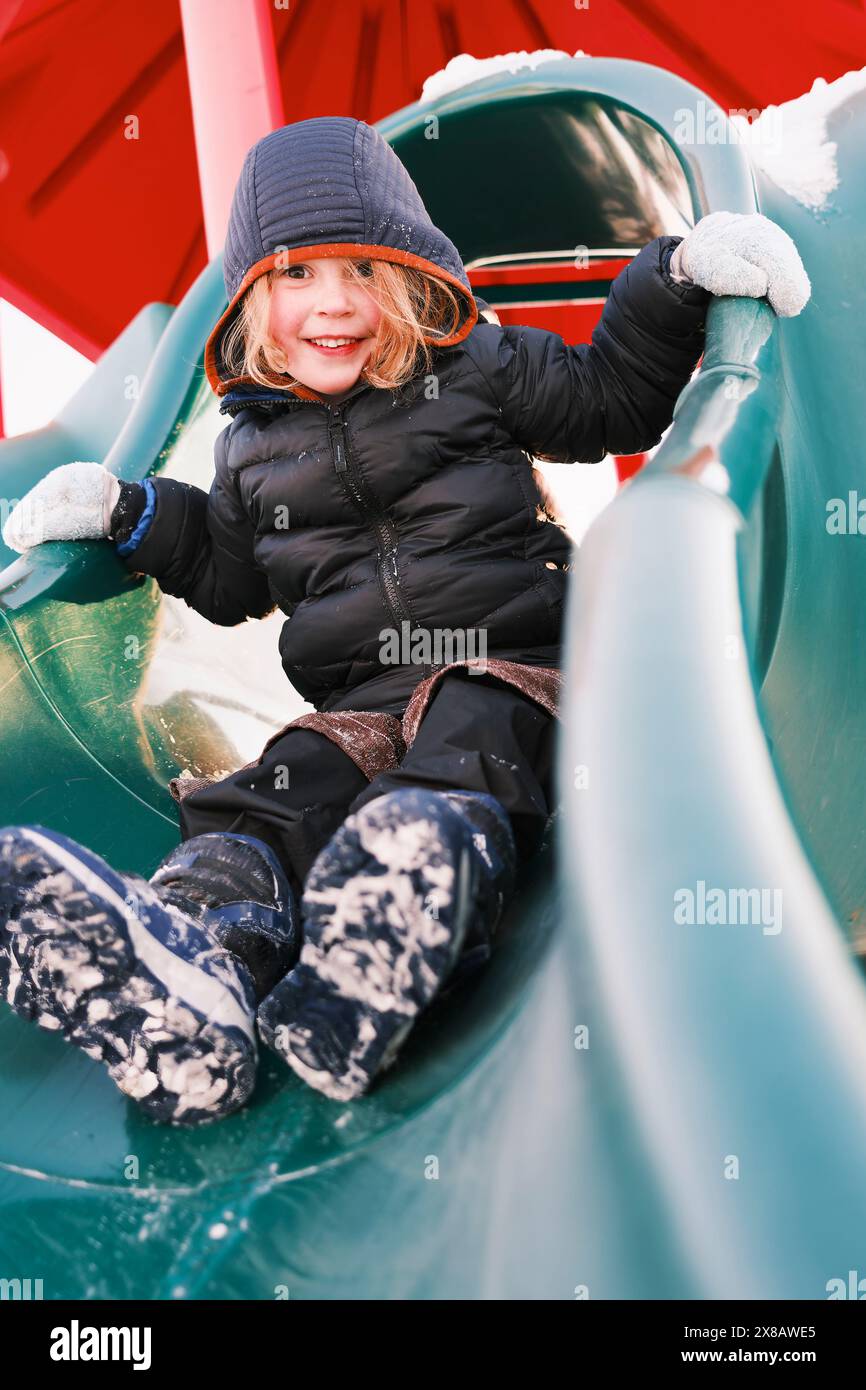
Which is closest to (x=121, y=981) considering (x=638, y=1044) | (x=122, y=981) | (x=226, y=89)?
(x=122, y=981)

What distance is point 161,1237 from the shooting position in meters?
0.62

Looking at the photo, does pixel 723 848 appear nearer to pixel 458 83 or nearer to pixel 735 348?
pixel 735 348

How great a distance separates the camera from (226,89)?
8.12 feet

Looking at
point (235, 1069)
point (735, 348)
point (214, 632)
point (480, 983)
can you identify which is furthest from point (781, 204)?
point (235, 1069)

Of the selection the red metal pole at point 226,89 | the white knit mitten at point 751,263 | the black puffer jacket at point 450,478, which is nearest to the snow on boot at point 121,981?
the black puffer jacket at point 450,478

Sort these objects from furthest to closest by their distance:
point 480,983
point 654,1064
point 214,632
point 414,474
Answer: point 214,632
point 414,474
point 480,983
point 654,1064

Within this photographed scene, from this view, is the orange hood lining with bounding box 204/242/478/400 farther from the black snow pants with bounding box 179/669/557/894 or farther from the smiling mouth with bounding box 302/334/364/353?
the black snow pants with bounding box 179/669/557/894

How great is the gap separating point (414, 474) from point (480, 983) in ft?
1.45

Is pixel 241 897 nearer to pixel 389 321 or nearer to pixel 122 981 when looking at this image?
pixel 122 981

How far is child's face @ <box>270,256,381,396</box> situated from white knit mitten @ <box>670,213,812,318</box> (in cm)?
25

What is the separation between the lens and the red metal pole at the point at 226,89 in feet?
7.86

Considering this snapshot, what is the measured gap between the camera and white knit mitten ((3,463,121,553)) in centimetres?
117

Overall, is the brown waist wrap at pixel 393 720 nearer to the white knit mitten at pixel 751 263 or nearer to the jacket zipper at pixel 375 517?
the jacket zipper at pixel 375 517

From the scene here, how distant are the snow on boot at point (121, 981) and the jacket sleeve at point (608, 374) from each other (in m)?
0.54
